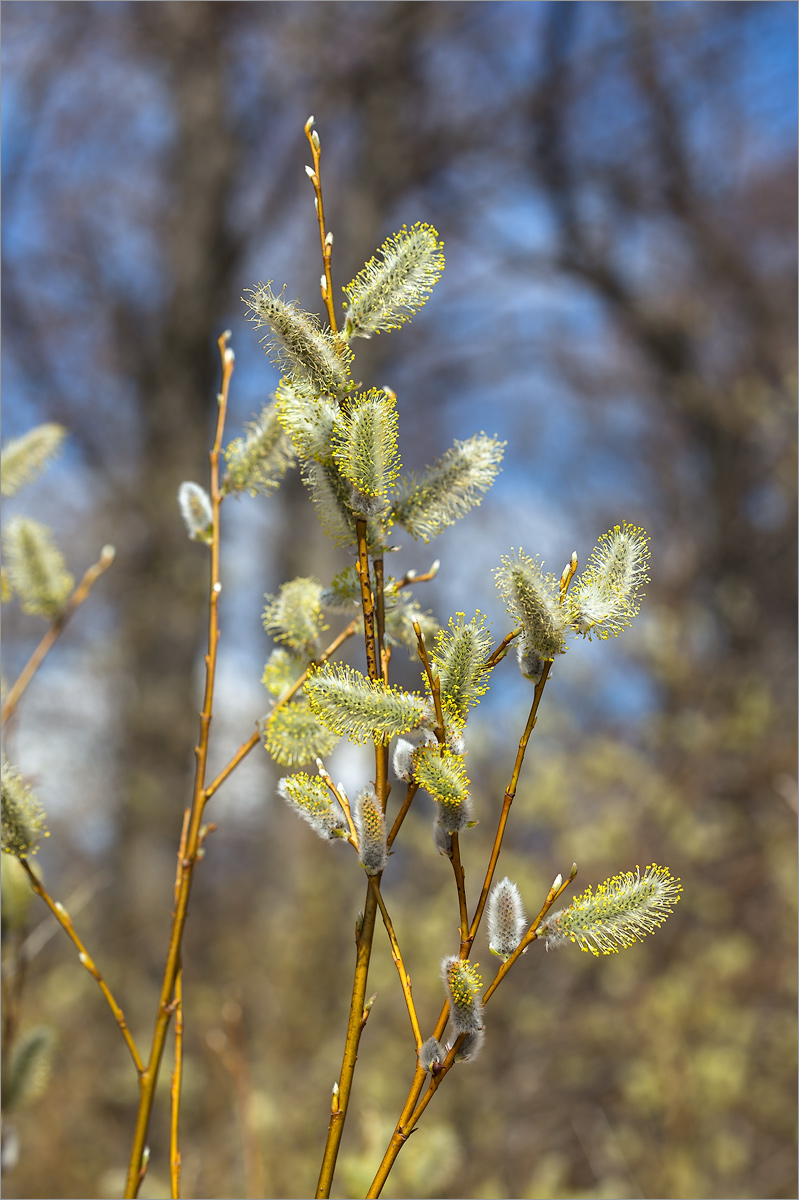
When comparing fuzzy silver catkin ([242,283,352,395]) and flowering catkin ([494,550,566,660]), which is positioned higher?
fuzzy silver catkin ([242,283,352,395])

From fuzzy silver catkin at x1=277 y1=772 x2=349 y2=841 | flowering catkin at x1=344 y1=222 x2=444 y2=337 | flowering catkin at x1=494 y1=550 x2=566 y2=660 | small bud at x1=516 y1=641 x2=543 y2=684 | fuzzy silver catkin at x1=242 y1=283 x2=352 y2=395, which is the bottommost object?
fuzzy silver catkin at x1=277 y1=772 x2=349 y2=841

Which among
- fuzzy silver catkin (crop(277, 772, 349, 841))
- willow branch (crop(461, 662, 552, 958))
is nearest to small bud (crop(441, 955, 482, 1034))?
willow branch (crop(461, 662, 552, 958))

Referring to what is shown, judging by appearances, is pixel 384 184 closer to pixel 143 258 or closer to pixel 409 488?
pixel 143 258

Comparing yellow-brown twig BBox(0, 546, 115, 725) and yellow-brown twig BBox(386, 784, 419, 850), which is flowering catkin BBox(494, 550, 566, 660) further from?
yellow-brown twig BBox(0, 546, 115, 725)

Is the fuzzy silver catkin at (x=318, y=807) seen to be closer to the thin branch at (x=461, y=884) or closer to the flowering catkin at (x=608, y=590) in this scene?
the thin branch at (x=461, y=884)

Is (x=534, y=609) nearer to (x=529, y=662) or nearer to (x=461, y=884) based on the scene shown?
(x=529, y=662)

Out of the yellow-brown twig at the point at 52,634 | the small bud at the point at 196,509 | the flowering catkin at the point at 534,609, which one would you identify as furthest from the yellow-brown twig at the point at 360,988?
the yellow-brown twig at the point at 52,634

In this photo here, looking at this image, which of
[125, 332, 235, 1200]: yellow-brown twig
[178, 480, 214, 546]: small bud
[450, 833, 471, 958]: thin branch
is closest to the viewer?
[450, 833, 471, 958]: thin branch

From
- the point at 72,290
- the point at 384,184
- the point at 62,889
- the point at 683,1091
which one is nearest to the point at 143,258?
the point at 72,290

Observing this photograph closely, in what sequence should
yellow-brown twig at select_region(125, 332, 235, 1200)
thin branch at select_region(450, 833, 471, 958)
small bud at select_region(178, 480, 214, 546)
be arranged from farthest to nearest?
small bud at select_region(178, 480, 214, 546), yellow-brown twig at select_region(125, 332, 235, 1200), thin branch at select_region(450, 833, 471, 958)
